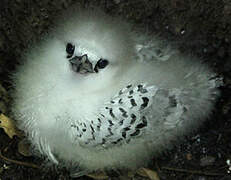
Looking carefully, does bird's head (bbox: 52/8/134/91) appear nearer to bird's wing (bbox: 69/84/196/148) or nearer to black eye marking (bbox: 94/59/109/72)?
black eye marking (bbox: 94/59/109/72)

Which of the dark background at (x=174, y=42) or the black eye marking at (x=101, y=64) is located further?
the dark background at (x=174, y=42)

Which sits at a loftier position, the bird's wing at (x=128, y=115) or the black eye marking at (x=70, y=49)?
the black eye marking at (x=70, y=49)

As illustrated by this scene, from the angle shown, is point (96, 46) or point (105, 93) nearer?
point (96, 46)

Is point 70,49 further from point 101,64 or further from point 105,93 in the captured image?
point 105,93

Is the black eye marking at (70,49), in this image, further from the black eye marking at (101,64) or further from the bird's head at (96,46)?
the black eye marking at (101,64)

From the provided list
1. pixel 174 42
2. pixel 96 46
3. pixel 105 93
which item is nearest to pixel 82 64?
pixel 96 46

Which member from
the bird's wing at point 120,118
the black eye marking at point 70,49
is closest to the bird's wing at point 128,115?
the bird's wing at point 120,118
